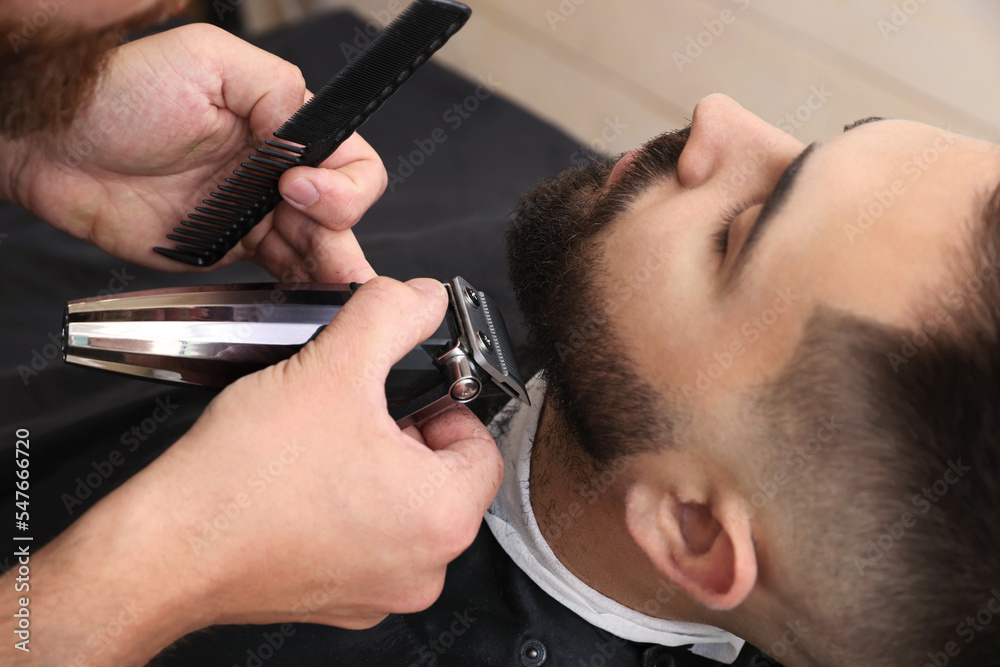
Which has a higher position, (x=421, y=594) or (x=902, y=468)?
(x=902, y=468)

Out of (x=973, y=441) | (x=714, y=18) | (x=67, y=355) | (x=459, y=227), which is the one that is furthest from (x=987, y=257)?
(x=714, y=18)

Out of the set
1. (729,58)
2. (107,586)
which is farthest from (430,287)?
(729,58)

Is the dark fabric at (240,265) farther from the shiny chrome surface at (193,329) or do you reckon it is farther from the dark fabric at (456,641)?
the shiny chrome surface at (193,329)

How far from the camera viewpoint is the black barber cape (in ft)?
4.03

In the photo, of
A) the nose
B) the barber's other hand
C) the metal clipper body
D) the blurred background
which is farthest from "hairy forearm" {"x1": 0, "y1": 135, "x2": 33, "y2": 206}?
the blurred background

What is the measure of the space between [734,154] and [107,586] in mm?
942

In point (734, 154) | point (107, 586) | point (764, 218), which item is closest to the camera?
point (107, 586)

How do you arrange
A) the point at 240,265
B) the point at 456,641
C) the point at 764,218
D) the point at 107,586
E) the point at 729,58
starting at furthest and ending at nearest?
1. the point at 729,58
2. the point at 240,265
3. the point at 456,641
4. the point at 764,218
5. the point at 107,586

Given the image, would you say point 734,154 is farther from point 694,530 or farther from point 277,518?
point 277,518

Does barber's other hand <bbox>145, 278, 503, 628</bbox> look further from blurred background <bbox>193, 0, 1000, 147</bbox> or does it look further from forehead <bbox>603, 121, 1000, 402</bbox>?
blurred background <bbox>193, 0, 1000, 147</bbox>

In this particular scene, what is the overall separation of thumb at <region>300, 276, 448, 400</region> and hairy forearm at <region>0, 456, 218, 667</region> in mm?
235

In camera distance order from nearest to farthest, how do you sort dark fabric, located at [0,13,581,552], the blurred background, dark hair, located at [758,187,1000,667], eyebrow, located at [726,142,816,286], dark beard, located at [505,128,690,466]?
1. dark hair, located at [758,187,1000,667]
2. eyebrow, located at [726,142,816,286]
3. dark beard, located at [505,128,690,466]
4. dark fabric, located at [0,13,581,552]
5. the blurred background

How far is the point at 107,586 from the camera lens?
31.6 inches

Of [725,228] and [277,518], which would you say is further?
[725,228]
